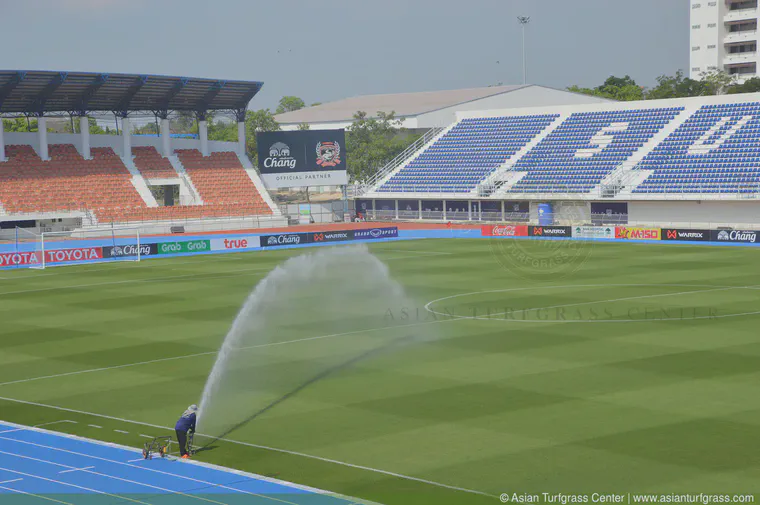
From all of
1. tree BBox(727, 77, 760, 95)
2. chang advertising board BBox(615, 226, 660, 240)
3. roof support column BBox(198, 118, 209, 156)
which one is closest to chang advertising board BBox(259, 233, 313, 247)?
chang advertising board BBox(615, 226, 660, 240)

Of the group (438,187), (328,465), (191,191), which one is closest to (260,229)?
(191,191)

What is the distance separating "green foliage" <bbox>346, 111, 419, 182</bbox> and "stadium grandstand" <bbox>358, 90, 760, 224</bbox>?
753cm

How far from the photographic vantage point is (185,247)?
221 feet

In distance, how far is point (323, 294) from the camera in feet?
145

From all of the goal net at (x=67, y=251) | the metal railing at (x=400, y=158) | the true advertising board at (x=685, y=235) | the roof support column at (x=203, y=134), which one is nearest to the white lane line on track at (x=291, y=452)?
the goal net at (x=67, y=251)

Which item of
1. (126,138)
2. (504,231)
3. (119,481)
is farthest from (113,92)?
(119,481)

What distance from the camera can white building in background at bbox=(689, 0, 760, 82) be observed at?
136625 mm

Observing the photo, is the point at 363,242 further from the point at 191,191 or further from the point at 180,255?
the point at 191,191

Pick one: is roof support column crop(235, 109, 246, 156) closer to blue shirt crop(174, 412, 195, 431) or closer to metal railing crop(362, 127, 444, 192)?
metal railing crop(362, 127, 444, 192)

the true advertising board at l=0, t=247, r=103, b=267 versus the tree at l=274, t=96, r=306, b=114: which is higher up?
the tree at l=274, t=96, r=306, b=114

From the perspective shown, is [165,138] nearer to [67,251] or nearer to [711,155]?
[67,251]

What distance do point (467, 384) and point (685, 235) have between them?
45.6 meters

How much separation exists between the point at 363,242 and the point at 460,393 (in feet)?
167

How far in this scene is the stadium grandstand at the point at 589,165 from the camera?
75125 millimetres
